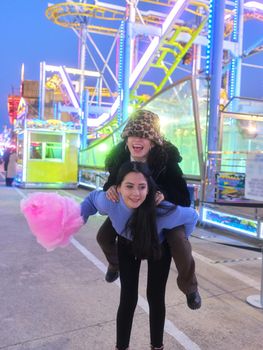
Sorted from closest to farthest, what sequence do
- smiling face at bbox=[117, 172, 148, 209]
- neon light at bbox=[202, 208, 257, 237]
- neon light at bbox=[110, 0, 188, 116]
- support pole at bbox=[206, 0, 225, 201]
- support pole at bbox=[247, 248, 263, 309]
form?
smiling face at bbox=[117, 172, 148, 209] → support pole at bbox=[247, 248, 263, 309] → neon light at bbox=[202, 208, 257, 237] → support pole at bbox=[206, 0, 225, 201] → neon light at bbox=[110, 0, 188, 116]

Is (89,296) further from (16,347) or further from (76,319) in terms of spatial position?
(16,347)

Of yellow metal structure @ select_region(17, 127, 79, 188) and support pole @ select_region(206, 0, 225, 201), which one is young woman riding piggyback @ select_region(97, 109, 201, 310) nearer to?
support pole @ select_region(206, 0, 225, 201)

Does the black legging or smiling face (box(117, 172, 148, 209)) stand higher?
smiling face (box(117, 172, 148, 209))

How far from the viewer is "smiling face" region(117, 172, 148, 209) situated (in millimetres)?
2166

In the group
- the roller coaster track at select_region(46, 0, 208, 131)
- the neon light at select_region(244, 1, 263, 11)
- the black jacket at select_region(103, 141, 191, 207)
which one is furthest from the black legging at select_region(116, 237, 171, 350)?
the neon light at select_region(244, 1, 263, 11)

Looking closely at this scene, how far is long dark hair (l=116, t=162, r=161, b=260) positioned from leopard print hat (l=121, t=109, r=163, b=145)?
171 mm

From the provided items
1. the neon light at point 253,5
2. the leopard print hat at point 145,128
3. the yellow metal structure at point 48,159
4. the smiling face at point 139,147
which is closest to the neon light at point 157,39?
the neon light at point 253,5

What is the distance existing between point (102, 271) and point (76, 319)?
1.49 metres

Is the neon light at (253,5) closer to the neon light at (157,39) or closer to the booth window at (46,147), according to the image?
the neon light at (157,39)

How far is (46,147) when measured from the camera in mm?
16906

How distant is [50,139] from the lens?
16906 mm

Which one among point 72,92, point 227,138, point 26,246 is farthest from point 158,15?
point 26,246

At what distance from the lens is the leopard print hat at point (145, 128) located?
88.9 inches

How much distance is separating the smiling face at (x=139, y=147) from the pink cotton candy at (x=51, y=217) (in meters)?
0.49
